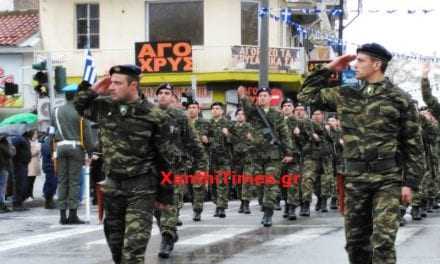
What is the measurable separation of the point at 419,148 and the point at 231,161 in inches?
475

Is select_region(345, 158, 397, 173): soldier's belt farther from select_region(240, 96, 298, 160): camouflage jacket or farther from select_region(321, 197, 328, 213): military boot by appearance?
select_region(321, 197, 328, 213): military boot

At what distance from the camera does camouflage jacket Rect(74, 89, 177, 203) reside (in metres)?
7.64

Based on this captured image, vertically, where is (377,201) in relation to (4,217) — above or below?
above

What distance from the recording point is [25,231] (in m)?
14.0

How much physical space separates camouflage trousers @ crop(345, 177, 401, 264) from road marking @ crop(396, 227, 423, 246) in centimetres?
397

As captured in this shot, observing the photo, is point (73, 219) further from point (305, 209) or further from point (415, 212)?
point (415, 212)

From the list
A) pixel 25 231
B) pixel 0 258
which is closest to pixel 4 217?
pixel 25 231

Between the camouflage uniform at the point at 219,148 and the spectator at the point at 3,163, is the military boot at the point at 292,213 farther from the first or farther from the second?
the spectator at the point at 3,163

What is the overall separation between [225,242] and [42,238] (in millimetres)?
2579

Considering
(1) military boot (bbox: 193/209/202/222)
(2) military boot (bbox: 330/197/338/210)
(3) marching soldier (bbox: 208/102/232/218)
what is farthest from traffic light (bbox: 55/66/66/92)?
(2) military boot (bbox: 330/197/338/210)

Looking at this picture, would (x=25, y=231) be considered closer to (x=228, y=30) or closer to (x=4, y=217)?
(x=4, y=217)

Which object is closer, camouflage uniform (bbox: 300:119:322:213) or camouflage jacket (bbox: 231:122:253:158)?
camouflage uniform (bbox: 300:119:322:213)

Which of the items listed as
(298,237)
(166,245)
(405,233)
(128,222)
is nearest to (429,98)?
(405,233)

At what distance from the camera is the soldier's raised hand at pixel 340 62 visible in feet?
25.3
